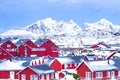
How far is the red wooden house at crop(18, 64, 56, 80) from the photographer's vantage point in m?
55.3

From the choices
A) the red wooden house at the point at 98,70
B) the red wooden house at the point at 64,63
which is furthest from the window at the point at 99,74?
the red wooden house at the point at 64,63

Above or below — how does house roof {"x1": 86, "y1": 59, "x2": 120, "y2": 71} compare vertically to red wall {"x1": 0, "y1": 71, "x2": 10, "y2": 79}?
above

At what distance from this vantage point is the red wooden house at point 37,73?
2176 inches

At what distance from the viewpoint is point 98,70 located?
5772cm

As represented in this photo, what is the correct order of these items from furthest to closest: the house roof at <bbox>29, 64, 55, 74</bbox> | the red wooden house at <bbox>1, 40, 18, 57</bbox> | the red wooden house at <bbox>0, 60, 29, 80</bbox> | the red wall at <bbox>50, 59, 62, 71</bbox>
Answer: the red wooden house at <bbox>1, 40, 18, 57</bbox> < the red wall at <bbox>50, 59, 62, 71</bbox> < the red wooden house at <bbox>0, 60, 29, 80</bbox> < the house roof at <bbox>29, 64, 55, 74</bbox>

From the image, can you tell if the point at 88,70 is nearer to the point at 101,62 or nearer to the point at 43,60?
the point at 101,62

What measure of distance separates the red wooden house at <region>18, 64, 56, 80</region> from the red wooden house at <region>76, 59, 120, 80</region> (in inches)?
149

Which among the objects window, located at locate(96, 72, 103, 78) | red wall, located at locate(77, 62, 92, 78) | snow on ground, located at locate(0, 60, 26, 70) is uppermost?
snow on ground, located at locate(0, 60, 26, 70)

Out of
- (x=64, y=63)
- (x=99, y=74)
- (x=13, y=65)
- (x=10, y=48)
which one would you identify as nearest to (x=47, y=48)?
(x=10, y=48)

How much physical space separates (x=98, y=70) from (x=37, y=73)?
7.77 meters

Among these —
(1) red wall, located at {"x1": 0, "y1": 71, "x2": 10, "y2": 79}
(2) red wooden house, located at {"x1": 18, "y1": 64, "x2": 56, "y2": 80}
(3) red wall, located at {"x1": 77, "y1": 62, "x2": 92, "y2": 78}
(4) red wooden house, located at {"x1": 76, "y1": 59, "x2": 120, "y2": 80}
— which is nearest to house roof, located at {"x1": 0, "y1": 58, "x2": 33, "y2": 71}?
(1) red wall, located at {"x1": 0, "y1": 71, "x2": 10, "y2": 79}

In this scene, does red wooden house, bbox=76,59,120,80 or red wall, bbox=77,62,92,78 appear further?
red wall, bbox=77,62,92,78

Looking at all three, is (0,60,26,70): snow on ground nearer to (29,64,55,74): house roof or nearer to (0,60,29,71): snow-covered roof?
(0,60,29,71): snow-covered roof

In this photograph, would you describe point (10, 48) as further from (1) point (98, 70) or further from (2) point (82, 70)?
(1) point (98, 70)
